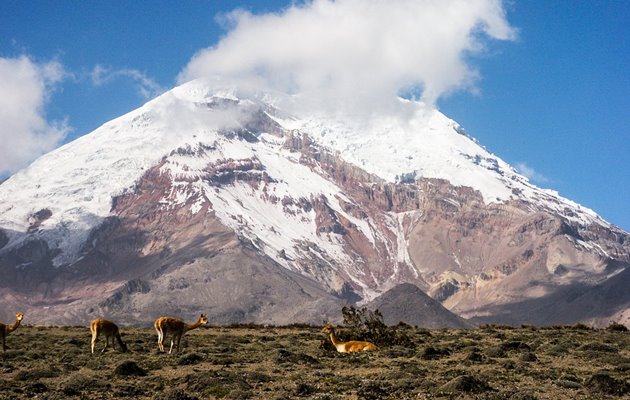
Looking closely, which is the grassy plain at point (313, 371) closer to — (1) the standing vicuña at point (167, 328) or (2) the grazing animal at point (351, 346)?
(2) the grazing animal at point (351, 346)

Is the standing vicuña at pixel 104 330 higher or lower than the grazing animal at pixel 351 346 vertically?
higher

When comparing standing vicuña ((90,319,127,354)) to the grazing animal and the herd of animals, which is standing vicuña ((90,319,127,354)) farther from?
the grazing animal

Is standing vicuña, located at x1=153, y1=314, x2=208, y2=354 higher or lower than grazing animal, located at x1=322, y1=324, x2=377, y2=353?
higher

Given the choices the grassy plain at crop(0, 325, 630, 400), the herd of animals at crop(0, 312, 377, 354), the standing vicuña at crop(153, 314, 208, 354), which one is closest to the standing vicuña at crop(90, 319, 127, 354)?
the herd of animals at crop(0, 312, 377, 354)

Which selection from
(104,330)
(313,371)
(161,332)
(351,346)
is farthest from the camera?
(351,346)

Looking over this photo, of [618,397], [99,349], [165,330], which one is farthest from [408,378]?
[99,349]

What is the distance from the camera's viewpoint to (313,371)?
39688 mm

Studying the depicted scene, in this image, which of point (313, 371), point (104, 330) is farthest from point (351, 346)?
point (104, 330)

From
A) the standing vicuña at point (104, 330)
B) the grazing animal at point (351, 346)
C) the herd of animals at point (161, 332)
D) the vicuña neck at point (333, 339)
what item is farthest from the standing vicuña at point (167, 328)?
the grazing animal at point (351, 346)

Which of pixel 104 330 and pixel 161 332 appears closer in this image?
pixel 104 330

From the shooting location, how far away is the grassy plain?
33.2 metres

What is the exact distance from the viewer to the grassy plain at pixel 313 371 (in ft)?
109

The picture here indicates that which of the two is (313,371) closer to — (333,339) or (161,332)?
(333,339)

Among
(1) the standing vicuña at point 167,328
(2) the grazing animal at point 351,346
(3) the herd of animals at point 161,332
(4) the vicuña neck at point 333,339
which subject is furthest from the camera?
(4) the vicuña neck at point 333,339
